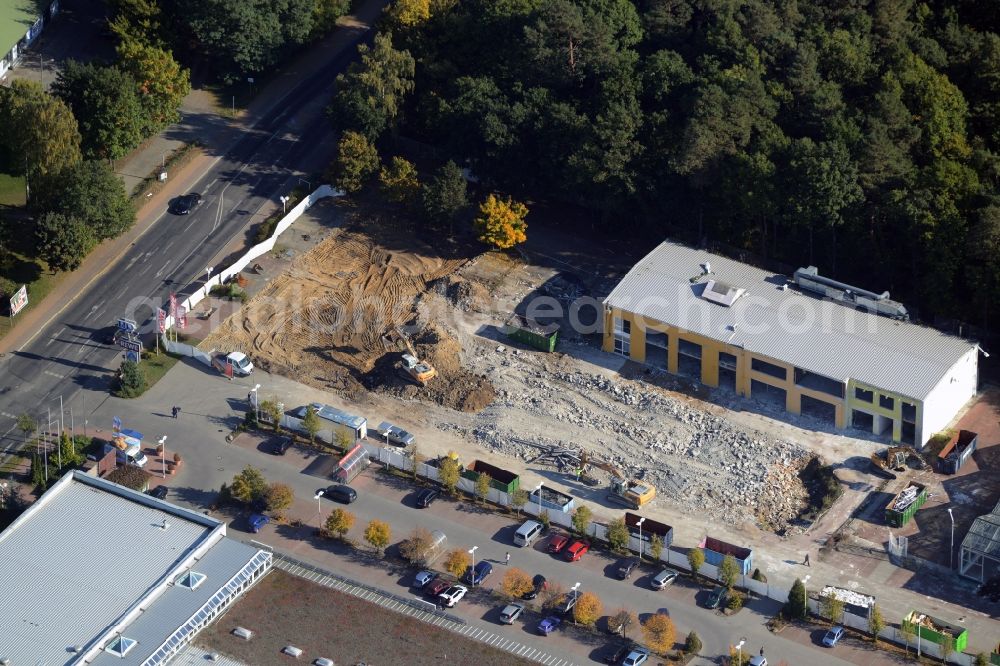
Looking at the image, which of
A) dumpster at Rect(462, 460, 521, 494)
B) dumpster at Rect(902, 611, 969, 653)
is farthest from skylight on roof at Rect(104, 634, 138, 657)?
dumpster at Rect(902, 611, 969, 653)

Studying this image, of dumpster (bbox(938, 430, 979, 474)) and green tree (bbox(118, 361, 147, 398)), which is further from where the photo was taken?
green tree (bbox(118, 361, 147, 398))

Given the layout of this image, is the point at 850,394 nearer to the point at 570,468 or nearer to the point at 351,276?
the point at 570,468

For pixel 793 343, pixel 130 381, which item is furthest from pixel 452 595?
pixel 793 343

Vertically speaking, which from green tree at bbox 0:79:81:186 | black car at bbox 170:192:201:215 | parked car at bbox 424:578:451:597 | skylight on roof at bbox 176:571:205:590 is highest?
green tree at bbox 0:79:81:186

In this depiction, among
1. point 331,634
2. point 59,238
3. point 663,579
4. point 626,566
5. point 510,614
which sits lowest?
point 331,634

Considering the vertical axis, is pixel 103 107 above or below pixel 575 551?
above

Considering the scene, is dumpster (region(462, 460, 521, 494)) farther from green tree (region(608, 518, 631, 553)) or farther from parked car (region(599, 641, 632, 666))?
parked car (region(599, 641, 632, 666))

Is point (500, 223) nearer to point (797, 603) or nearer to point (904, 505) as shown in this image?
point (904, 505)
